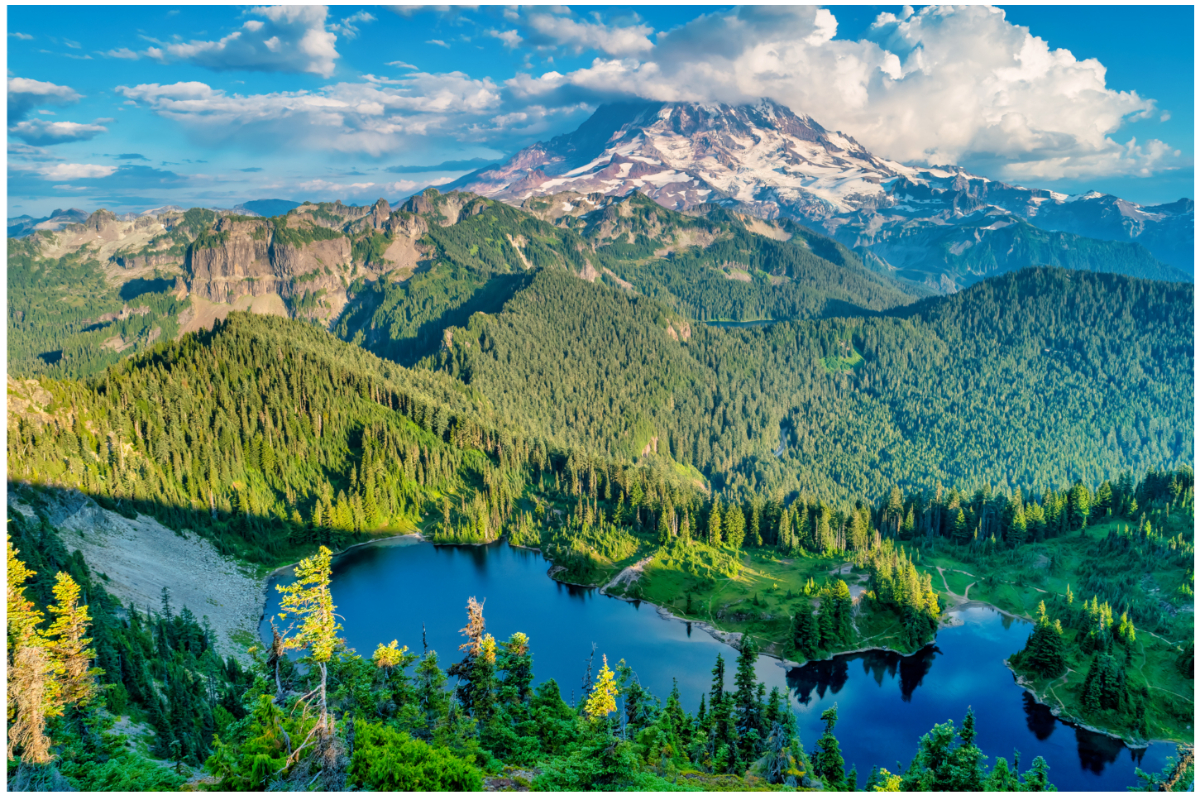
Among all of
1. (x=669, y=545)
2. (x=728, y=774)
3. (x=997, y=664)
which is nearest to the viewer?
(x=728, y=774)

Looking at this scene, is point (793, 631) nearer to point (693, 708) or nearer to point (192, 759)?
point (693, 708)


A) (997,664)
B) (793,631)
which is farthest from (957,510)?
(793,631)

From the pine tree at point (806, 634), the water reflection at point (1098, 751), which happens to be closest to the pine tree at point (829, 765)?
the water reflection at point (1098, 751)

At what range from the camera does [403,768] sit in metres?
39.3

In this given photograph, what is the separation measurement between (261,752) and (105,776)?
12.8 meters

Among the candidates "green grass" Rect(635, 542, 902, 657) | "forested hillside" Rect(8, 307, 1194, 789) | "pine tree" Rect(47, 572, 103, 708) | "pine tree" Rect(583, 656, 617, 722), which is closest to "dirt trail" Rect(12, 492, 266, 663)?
"forested hillside" Rect(8, 307, 1194, 789)

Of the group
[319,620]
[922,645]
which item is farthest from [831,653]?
[319,620]

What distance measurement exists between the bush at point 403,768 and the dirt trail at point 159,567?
74.3 m

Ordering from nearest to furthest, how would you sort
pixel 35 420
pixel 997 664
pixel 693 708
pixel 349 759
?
pixel 349 759 → pixel 693 708 → pixel 997 664 → pixel 35 420

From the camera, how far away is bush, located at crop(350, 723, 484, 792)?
3947 cm

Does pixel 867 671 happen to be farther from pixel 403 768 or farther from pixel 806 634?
pixel 403 768

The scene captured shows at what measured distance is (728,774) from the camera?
65438 mm

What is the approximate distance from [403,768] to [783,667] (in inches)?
3299

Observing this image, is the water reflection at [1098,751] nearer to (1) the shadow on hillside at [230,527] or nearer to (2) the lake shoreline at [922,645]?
(2) the lake shoreline at [922,645]
